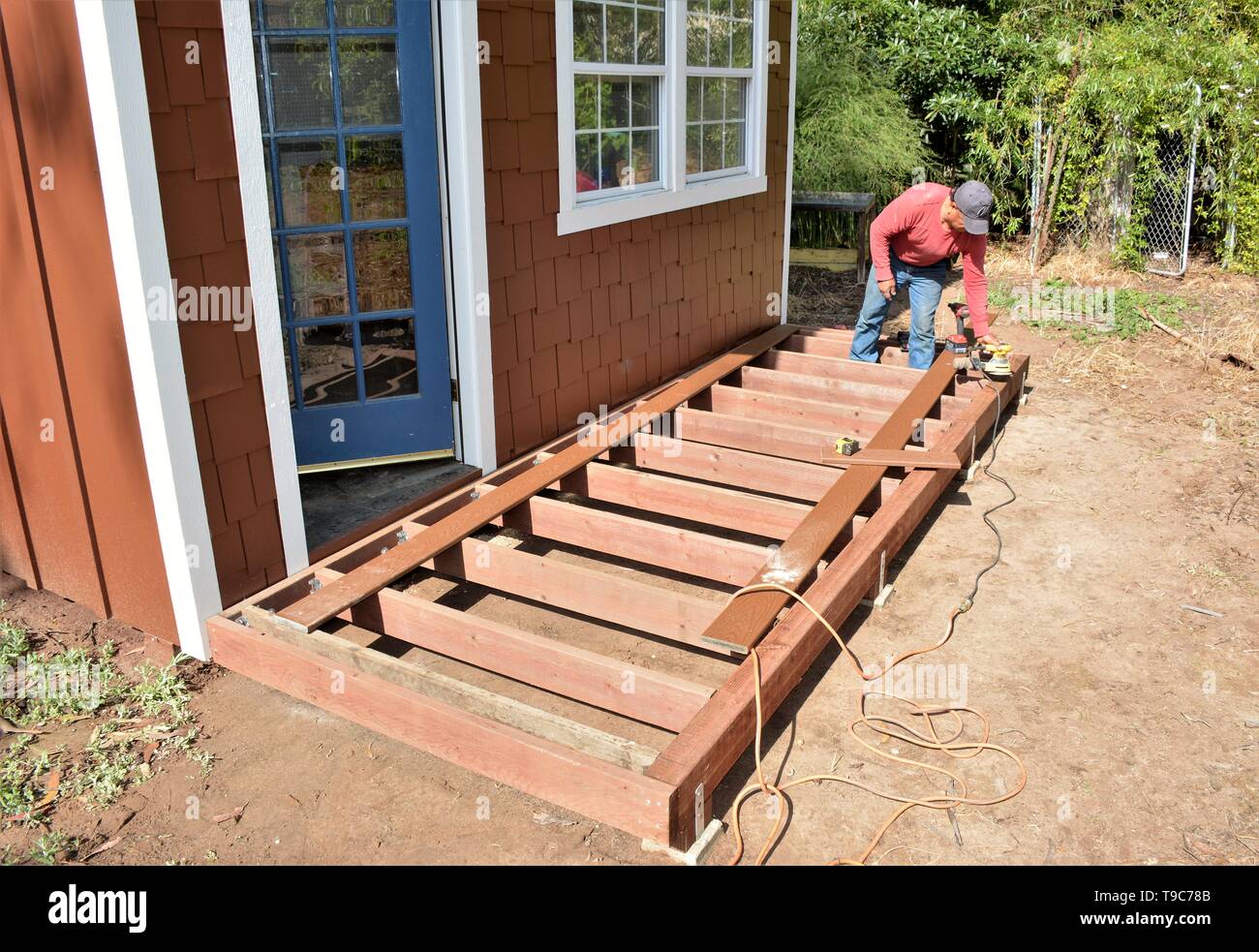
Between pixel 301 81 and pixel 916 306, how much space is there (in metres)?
3.62

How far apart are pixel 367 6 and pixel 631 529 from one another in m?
2.32

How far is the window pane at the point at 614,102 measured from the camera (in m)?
5.18

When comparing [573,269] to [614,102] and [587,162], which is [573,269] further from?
[614,102]

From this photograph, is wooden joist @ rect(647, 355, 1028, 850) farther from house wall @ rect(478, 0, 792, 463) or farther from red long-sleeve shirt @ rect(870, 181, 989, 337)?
house wall @ rect(478, 0, 792, 463)

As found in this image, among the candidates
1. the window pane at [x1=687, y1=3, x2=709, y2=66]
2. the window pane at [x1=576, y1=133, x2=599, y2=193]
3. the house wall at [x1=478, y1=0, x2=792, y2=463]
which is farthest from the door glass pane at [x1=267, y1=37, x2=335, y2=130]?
the window pane at [x1=687, y1=3, x2=709, y2=66]

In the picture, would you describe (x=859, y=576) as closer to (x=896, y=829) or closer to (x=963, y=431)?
(x=896, y=829)

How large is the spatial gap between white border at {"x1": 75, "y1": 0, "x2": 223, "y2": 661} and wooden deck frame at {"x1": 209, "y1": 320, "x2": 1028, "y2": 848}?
0.20 meters

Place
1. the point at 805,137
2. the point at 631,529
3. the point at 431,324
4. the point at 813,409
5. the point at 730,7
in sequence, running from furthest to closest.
Result: the point at 805,137
the point at 730,7
the point at 813,409
the point at 431,324
the point at 631,529

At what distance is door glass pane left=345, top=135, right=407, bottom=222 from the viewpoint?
4258mm

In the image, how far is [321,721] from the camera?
3320 millimetres

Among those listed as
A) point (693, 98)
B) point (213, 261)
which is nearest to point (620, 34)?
point (693, 98)

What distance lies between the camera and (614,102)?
5.27 m

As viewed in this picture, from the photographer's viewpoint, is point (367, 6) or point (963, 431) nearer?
point (367, 6)
